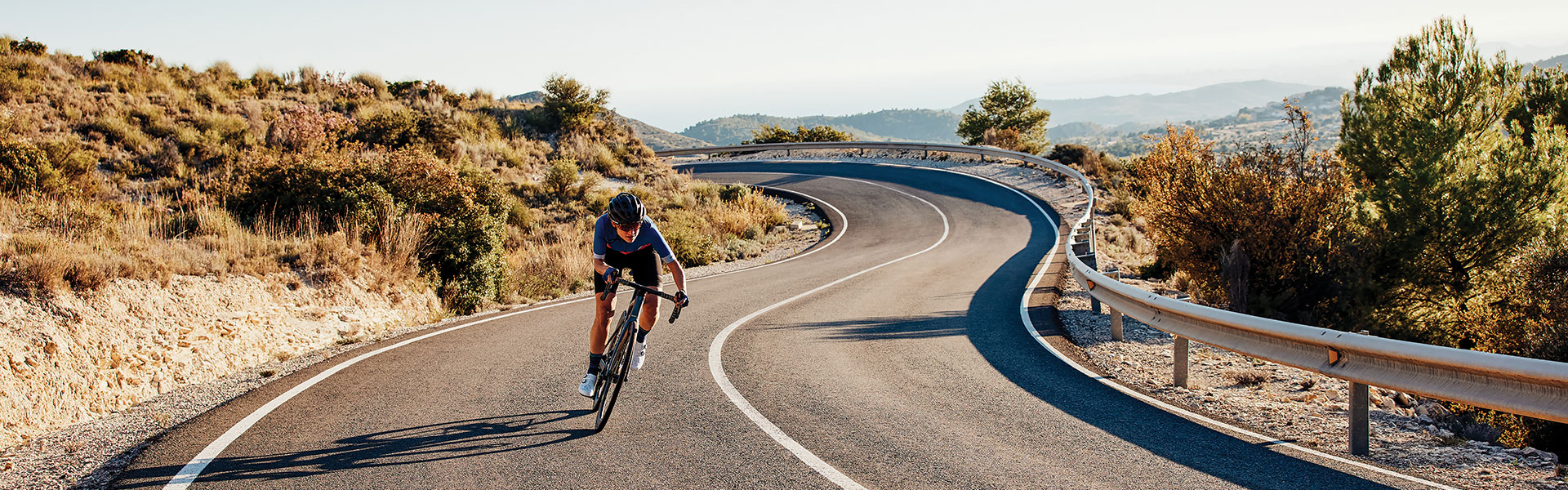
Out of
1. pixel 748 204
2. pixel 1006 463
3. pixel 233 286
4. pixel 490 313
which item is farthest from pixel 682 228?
Result: pixel 1006 463

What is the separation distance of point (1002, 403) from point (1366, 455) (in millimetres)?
2317

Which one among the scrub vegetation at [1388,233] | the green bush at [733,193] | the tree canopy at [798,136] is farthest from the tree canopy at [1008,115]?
the scrub vegetation at [1388,233]

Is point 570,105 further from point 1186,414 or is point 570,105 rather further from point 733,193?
point 1186,414

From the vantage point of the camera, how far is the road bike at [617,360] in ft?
18.9

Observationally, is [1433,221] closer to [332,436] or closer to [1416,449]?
[1416,449]

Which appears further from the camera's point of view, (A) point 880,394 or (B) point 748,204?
(B) point 748,204

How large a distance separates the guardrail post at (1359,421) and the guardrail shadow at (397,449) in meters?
5.07

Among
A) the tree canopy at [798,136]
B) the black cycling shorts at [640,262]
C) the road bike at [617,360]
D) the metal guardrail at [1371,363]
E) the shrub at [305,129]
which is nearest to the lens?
the metal guardrail at [1371,363]

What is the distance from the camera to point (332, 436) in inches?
213

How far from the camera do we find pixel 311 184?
40.0ft

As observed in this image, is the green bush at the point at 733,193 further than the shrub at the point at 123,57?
Yes

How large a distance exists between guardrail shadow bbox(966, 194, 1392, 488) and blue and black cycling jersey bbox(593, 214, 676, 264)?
330 cm

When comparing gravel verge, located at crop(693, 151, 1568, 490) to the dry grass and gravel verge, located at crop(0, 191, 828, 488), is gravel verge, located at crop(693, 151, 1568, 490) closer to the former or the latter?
gravel verge, located at crop(0, 191, 828, 488)

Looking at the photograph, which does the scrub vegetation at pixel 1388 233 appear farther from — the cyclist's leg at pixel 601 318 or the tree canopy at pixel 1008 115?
the tree canopy at pixel 1008 115
